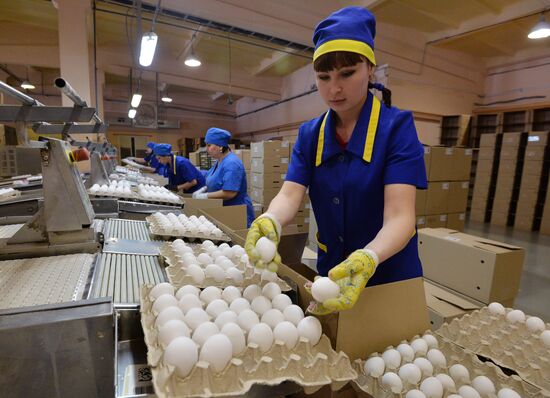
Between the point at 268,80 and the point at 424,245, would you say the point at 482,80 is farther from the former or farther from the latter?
the point at 424,245

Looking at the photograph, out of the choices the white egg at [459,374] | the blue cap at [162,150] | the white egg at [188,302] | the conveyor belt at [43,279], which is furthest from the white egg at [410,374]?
the blue cap at [162,150]

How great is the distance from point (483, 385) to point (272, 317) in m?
0.56

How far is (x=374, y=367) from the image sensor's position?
0.77 metres

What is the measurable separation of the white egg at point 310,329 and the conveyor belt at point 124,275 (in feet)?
1.51

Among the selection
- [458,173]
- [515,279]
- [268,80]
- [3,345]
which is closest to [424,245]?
[515,279]

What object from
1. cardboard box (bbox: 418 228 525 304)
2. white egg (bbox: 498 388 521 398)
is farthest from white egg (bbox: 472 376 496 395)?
cardboard box (bbox: 418 228 525 304)

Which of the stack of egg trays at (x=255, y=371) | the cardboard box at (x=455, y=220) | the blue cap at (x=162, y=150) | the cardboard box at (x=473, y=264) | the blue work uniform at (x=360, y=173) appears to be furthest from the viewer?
the blue cap at (x=162, y=150)

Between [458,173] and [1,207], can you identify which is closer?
[1,207]

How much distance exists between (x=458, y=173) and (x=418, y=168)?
441cm

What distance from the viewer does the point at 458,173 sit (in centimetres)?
473

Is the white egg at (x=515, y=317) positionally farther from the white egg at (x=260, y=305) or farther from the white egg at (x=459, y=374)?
the white egg at (x=260, y=305)

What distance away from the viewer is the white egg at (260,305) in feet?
2.70

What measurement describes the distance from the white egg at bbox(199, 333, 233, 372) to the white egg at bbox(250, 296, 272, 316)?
18 cm

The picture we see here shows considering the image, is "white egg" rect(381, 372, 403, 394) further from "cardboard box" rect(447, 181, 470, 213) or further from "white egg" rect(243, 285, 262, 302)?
"cardboard box" rect(447, 181, 470, 213)
